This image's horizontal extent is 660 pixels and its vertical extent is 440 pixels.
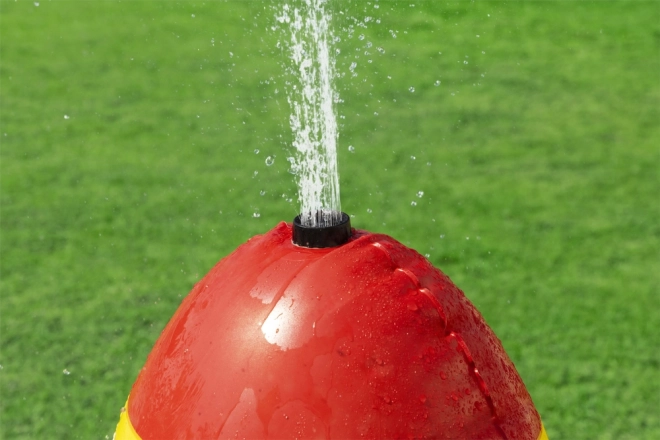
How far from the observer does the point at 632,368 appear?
14.8ft

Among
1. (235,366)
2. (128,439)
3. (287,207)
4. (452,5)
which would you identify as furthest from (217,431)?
(452,5)

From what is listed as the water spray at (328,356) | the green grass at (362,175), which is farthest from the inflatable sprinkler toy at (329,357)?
the green grass at (362,175)

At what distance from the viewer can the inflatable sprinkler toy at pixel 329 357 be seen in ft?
6.04

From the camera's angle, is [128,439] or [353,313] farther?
[128,439]

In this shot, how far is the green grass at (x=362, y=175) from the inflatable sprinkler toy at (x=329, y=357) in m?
2.25

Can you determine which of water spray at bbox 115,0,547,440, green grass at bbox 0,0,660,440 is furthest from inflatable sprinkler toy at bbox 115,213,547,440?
green grass at bbox 0,0,660,440

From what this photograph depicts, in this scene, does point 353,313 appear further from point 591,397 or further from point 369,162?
point 369,162

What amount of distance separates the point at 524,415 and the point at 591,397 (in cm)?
238

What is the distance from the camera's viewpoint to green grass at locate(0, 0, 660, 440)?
465 cm

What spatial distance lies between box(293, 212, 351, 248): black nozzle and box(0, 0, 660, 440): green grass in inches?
95.0

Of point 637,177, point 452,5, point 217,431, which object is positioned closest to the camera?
point 217,431

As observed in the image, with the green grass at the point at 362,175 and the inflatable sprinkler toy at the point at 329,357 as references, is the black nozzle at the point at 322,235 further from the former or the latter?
the green grass at the point at 362,175

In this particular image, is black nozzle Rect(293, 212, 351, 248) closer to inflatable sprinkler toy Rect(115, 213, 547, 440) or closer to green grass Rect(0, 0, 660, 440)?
inflatable sprinkler toy Rect(115, 213, 547, 440)

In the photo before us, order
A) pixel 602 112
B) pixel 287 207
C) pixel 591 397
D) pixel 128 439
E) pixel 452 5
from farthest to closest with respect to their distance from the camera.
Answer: pixel 452 5
pixel 602 112
pixel 287 207
pixel 591 397
pixel 128 439
